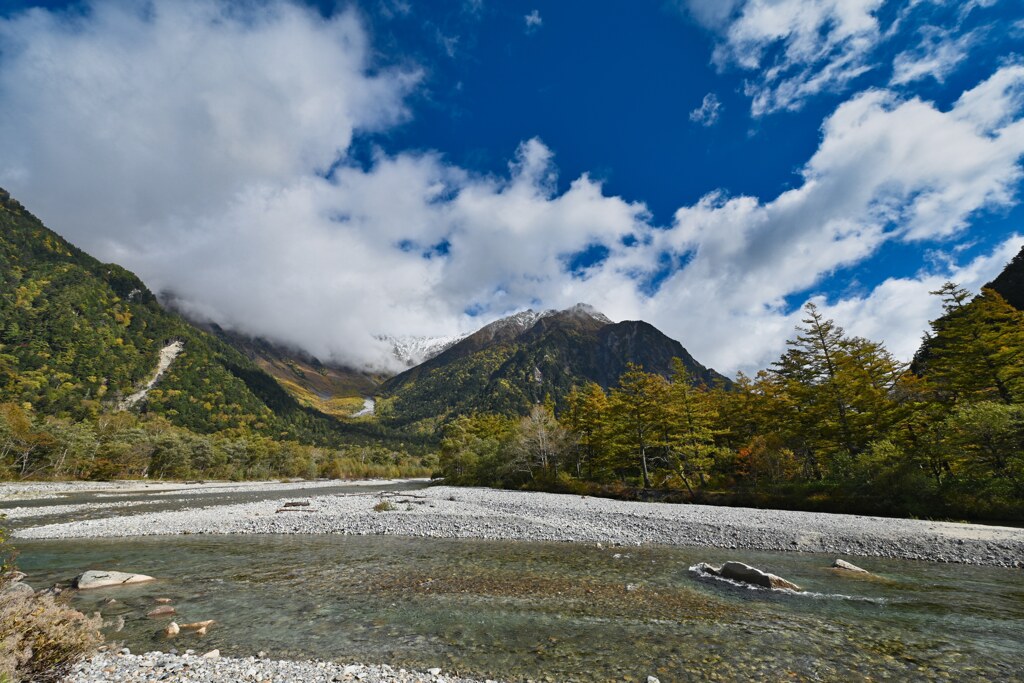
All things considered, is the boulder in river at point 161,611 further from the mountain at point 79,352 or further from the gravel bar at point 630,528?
the mountain at point 79,352

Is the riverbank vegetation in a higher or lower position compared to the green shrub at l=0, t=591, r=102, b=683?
higher

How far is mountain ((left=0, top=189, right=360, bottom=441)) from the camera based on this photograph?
136 meters

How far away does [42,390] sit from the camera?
131875 millimetres

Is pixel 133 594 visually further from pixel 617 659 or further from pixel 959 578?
pixel 959 578

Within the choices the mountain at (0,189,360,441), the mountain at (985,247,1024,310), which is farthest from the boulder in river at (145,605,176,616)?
the mountain at (0,189,360,441)

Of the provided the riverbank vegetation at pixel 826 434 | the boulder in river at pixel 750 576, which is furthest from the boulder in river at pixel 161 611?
the riverbank vegetation at pixel 826 434

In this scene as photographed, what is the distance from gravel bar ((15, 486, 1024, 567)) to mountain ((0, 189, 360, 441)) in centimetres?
13234

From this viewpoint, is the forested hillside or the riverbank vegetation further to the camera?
the forested hillside

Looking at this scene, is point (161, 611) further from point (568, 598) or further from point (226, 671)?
point (568, 598)

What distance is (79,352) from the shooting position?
6206 inches

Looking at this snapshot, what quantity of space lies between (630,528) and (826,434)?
1015 inches

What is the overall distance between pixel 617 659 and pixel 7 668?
9187 mm

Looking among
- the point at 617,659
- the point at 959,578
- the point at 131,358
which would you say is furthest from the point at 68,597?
the point at 131,358

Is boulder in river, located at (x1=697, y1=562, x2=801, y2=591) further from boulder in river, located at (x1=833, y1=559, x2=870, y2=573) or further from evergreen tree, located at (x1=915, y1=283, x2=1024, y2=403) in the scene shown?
evergreen tree, located at (x1=915, y1=283, x2=1024, y2=403)
